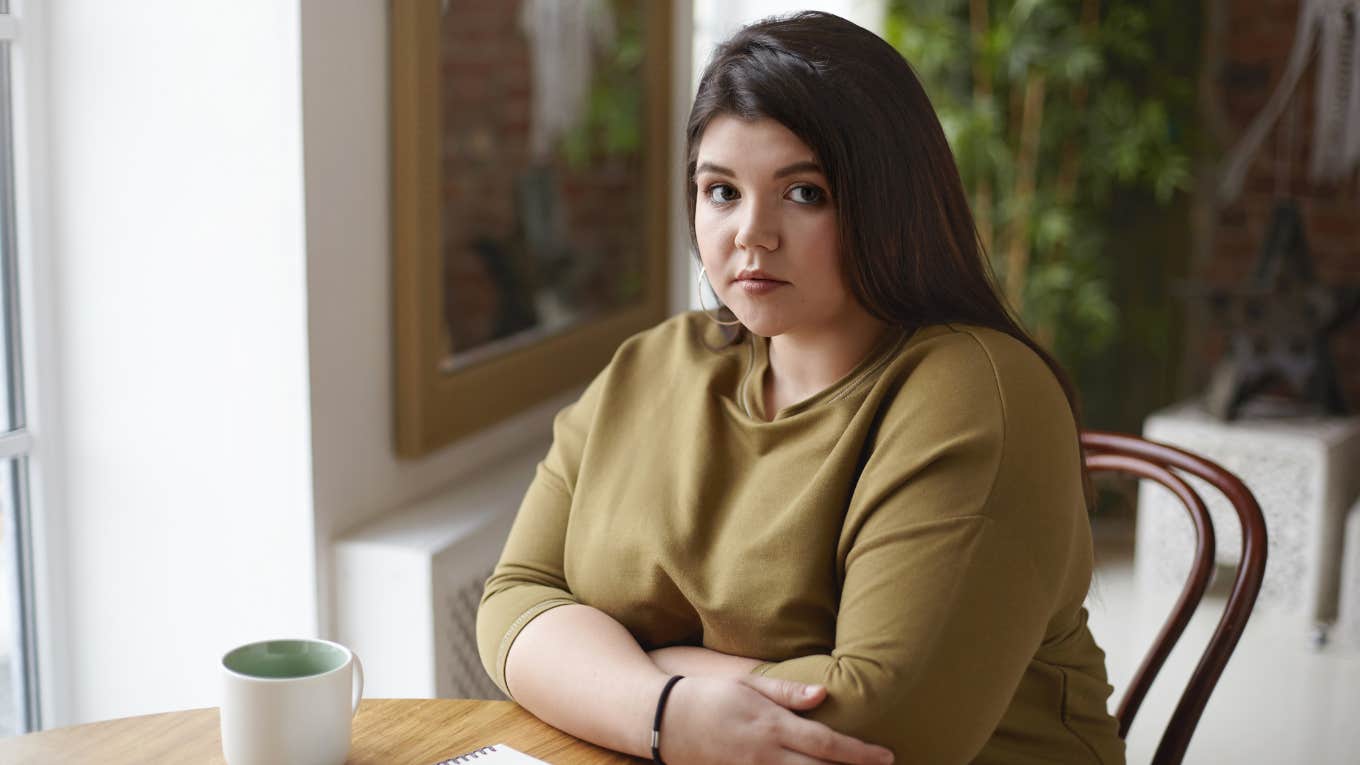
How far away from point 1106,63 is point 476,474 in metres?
2.40

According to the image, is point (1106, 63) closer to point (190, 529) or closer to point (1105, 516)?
point (1105, 516)

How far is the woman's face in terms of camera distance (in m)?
1.31

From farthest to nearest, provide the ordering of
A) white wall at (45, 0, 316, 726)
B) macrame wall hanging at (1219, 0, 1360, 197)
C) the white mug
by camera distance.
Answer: macrame wall hanging at (1219, 0, 1360, 197)
white wall at (45, 0, 316, 726)
the white mug

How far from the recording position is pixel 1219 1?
13.1 ft

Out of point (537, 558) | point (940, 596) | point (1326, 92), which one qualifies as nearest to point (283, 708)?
point (537, 558)

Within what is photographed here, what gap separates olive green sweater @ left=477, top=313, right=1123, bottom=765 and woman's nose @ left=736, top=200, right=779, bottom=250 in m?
0.17

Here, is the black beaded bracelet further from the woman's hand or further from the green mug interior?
the green mug interior

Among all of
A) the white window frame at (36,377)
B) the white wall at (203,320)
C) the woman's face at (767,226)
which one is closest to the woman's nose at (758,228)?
the woman's face at (767,226)

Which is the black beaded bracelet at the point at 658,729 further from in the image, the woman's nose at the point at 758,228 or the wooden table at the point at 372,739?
the woman's nose at the point at 758,228

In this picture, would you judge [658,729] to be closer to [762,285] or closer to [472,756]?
[472,756]

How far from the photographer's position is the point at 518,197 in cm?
277

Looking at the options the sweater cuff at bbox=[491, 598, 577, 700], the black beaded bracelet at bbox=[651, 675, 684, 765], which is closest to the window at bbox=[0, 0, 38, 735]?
the sweater cuff at bbox=[491, 598, 577, 700]

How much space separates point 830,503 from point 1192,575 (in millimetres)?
498

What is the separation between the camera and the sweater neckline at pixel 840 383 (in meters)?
1.39
